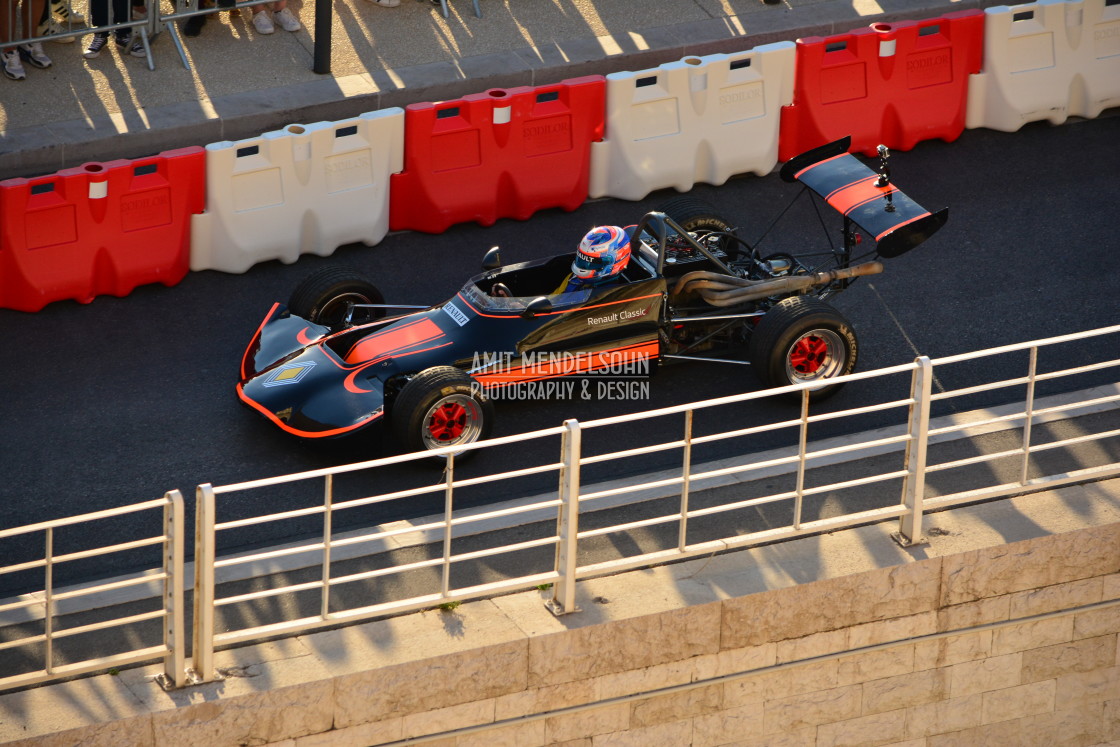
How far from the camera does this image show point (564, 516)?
782 cm

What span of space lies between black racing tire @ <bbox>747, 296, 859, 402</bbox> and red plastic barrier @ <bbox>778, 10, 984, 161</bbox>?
3.50m

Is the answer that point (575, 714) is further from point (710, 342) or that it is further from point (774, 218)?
point (774, 218)

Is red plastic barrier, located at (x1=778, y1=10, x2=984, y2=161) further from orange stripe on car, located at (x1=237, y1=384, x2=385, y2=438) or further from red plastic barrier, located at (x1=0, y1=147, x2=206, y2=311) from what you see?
orange stripe on car, located at (x1=237, y1=384, x2=385, y2=438)

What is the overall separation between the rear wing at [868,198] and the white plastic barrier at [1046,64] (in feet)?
10.8

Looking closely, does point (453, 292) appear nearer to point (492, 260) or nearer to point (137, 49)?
point (492, 260)

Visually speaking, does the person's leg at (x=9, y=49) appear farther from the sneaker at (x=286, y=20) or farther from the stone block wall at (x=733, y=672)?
the stone block wall at (x=733, y=672)

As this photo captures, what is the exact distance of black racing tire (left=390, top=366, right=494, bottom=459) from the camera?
31.7 ft

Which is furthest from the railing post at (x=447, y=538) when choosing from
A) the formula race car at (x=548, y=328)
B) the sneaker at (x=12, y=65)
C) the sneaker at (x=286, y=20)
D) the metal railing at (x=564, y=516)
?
the sneaker at (x=286, y=20)

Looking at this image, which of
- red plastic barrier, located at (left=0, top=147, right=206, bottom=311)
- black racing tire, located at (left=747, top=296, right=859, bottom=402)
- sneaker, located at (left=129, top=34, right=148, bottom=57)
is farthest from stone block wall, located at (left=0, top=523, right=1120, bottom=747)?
sneaker, located at (left=129, top=34, right=148, bottom=57)

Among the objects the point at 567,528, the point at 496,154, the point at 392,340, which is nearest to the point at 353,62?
the point at 496,154

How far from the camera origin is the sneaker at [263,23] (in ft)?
49.3

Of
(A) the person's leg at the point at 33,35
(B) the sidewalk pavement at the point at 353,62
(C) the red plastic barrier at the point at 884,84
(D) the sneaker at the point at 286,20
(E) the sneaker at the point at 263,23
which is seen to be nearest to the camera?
(B) the sidewalk pavement at the point at 353,62

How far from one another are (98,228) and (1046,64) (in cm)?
838

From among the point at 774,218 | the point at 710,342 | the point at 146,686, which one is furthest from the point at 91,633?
the point at 774,218
